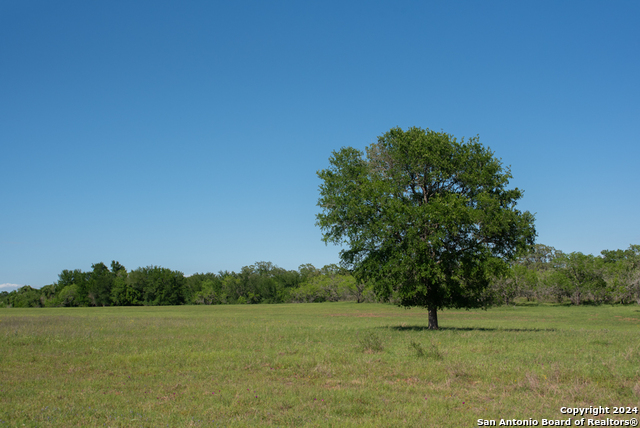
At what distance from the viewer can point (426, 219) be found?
2562 cm

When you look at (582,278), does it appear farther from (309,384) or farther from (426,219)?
(309,384)

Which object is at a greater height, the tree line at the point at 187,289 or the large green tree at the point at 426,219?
the large green tree at the point at 426,219

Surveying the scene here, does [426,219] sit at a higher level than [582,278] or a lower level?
higher

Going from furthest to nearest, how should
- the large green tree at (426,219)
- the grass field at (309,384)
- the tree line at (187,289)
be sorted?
the tree line at (187,289)
the large green tree at (426,219)
the grass field at (309,384)

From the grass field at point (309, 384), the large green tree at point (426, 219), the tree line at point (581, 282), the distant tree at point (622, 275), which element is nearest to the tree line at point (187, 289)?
the tree line at point (581, 282)

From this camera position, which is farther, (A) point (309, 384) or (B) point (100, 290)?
(B) point (100, 290)

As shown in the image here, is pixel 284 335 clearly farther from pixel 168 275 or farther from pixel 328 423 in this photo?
pixel 168 275

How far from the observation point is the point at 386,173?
29.5 m

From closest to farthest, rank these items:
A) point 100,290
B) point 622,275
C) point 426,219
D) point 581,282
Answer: point 426,219 → point 622,275 → point 581,282 → point 100,290

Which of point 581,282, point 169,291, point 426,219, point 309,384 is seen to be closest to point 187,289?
point 169,291

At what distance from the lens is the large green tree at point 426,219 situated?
2547 centimetres

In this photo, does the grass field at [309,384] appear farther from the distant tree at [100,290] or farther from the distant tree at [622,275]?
the distant tree at [100,290]

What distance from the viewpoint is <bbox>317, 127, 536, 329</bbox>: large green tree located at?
25469mm

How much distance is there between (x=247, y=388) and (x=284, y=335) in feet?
49.6
